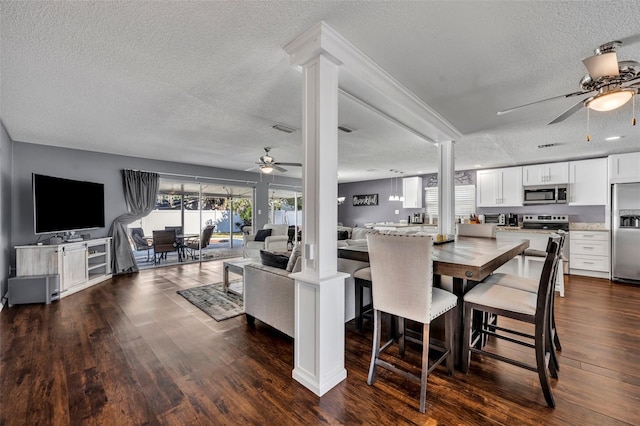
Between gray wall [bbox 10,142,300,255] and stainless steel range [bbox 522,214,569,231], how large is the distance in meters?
7.05

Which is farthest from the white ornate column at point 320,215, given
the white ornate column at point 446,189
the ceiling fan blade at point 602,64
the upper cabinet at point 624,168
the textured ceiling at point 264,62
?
the upper cabinet at point 624,168

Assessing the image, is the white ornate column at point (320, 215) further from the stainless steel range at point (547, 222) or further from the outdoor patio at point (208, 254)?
the stainless steel range at point (547, 222)

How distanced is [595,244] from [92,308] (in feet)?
28.3

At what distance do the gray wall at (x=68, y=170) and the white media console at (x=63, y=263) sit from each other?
2.50 feet

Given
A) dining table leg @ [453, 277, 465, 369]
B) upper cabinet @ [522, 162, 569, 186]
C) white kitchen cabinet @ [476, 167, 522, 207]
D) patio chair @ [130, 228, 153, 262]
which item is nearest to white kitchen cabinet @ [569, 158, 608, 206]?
upper cabinet @ [522, 162, 569, 186]

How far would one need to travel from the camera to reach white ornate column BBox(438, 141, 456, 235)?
3834 mm

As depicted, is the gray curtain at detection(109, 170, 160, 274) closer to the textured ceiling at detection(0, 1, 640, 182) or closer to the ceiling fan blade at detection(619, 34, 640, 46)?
the textured ceiling at detection(0, 1, 640, 182)

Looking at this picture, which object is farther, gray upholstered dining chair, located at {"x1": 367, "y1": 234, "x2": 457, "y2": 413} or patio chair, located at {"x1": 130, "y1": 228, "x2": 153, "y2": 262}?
patio chair, located at {"x1": 130, "y1": 228, "x2": 153, "y2": 262}

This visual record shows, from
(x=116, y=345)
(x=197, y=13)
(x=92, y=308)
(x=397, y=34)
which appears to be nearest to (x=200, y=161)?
(x=92, y=308)

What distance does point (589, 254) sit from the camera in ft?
17.2

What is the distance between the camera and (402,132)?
13.1 feet

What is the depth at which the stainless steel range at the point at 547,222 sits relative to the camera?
574 cm

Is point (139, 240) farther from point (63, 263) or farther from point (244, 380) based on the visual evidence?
point (244, 380)

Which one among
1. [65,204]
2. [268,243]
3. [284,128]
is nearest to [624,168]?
[284,128]
